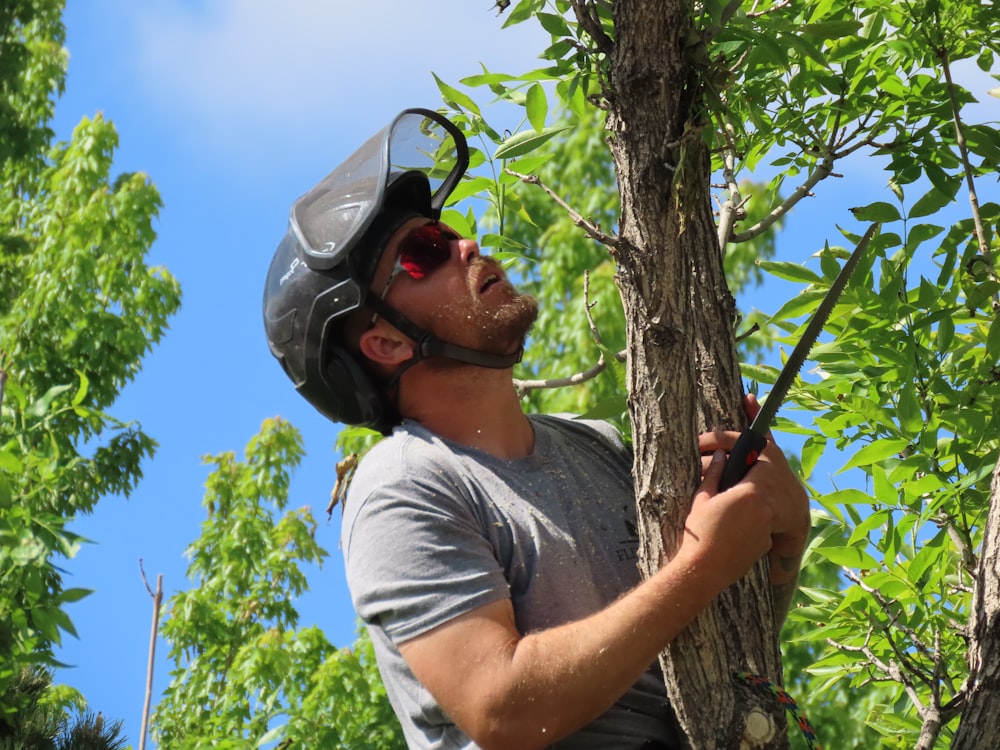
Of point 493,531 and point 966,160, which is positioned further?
point 966,160

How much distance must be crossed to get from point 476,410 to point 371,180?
1.95ft

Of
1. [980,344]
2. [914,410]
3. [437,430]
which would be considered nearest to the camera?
[437,430]

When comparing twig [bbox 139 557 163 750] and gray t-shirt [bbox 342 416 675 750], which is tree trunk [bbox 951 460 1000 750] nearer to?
gray t-shirt [bbox 342 416 675 750]

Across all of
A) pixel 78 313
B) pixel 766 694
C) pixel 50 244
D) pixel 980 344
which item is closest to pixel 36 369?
pixel 78 313

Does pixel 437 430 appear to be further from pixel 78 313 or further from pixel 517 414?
pixel 78 313

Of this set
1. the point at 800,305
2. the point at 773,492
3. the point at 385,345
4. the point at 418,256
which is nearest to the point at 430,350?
the point at 385,345

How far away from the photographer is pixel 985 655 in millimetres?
2506

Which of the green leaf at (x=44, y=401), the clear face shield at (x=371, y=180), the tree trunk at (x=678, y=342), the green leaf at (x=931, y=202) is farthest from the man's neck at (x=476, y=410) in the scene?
the green leaf at (x=44, y=401)

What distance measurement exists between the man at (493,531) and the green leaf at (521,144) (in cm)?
17

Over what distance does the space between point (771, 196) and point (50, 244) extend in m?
14.6

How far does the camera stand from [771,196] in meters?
3.43

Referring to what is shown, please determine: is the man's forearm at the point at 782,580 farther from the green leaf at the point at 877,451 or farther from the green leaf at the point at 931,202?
the green leaf at the point at 931,202

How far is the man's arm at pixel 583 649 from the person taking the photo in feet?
7.44

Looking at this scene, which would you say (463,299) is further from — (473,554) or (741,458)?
(741,458)
